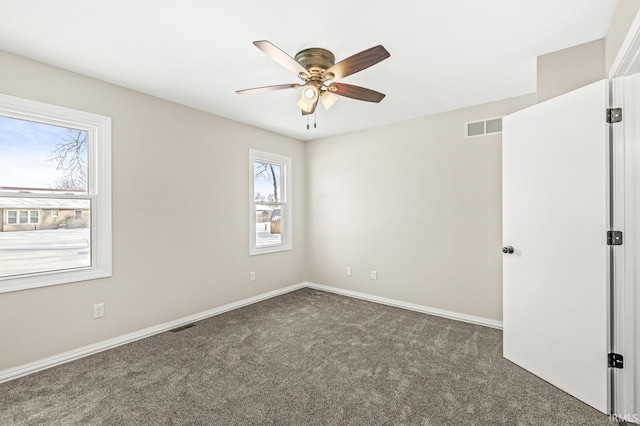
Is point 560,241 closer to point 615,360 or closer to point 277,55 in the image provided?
point 615,360

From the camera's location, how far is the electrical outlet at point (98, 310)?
2.78 m

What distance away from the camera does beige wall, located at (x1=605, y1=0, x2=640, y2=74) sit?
5.18 feet

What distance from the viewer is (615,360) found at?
1.86 meters

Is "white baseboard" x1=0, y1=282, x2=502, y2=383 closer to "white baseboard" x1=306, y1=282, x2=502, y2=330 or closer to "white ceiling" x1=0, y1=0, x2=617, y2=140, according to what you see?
"white baseboard" x1=306, y1=282, x2=502, y2=330

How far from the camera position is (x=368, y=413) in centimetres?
191

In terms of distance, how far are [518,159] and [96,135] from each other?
3724 mm

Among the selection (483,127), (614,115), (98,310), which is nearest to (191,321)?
(98,310)

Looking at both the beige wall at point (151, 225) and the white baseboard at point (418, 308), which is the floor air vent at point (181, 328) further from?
the white baseboard at point (418, 308)

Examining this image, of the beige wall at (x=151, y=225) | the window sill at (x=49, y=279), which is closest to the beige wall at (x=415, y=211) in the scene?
the beige wall at (x=151, y=225)

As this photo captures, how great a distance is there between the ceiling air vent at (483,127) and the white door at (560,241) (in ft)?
3.00

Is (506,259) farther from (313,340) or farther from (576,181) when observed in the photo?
(313,340)

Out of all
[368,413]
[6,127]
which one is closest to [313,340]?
[368,413]

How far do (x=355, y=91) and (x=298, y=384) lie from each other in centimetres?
226

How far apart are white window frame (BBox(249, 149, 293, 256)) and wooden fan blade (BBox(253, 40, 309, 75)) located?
2.38 m
